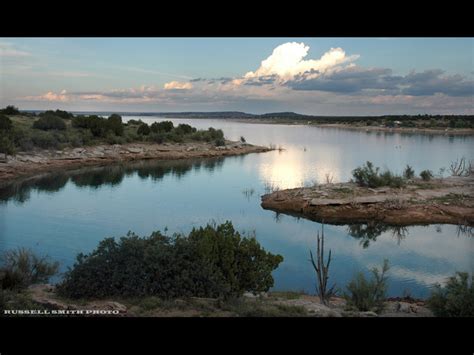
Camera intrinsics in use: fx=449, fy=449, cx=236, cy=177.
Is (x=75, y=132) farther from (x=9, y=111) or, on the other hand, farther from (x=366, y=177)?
(x=366, y=177)

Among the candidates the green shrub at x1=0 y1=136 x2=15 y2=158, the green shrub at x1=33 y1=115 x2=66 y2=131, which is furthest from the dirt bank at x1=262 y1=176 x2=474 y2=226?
the green shrub at x1=33 y1=115 x2=66 y2=131

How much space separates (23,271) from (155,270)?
2.02m

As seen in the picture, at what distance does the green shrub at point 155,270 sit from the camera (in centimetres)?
478

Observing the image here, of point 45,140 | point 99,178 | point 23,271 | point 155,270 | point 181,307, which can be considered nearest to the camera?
point 181,307

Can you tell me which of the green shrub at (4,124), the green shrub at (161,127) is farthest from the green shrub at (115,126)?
the green shrub at (4,124)

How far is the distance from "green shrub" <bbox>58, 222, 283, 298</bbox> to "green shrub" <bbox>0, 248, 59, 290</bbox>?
0.64 m

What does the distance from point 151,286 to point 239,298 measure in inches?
38.5

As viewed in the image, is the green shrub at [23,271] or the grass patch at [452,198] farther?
the grass patch at [452,198]

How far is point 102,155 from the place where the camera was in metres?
20.4

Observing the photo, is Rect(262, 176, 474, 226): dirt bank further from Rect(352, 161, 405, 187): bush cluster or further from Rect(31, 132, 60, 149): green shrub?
Rect(31, 132, 60, 149): green shrub

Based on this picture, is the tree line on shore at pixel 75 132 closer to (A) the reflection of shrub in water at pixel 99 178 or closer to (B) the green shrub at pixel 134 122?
(B) the green shrub at pixel 134 122

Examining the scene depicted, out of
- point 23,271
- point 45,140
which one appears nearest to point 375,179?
point 23,271

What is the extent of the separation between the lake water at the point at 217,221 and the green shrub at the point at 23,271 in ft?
3.30
